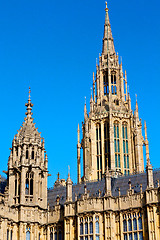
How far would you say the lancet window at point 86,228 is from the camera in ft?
211

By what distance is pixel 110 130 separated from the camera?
322 ft

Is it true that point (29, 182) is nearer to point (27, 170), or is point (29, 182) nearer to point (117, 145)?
point (27, 170)

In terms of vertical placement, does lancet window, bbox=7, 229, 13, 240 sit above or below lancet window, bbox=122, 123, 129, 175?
below

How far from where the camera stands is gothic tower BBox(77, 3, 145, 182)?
97.0 meters

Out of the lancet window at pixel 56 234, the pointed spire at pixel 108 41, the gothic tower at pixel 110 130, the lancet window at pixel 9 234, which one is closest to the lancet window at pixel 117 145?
the gothic tower at pixel 110 130

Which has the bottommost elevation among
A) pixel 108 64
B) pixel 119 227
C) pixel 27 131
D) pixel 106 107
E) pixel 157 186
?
pixel 119 227

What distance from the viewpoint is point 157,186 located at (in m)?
65.4

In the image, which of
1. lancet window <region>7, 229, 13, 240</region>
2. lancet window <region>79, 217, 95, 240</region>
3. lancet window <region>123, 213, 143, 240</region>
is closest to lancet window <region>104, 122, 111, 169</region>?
lancet window <region>79, 217, 95, 240</region>

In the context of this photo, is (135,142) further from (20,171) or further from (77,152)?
(20,171)

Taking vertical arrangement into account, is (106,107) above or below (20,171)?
above

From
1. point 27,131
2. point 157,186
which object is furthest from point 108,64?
point 157,186

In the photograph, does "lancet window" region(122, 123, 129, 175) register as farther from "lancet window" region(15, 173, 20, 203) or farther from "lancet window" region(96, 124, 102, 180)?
"lancet window" region(15, 173, 20, 203)

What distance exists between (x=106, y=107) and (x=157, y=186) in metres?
37.9

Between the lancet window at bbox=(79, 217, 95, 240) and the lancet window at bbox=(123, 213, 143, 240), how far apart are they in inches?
149
